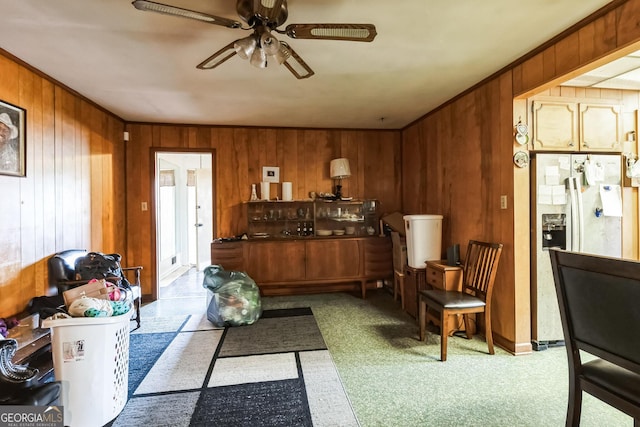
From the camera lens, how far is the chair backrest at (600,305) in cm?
108

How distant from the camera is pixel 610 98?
283 centimetres

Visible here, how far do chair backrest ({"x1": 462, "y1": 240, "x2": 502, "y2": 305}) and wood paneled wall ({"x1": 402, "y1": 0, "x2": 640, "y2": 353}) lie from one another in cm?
14

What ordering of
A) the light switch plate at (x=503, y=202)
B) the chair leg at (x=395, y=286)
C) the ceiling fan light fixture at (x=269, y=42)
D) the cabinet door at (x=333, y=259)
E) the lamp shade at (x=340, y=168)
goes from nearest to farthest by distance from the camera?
the ceiling fan light fixture at (x=269, y=42) < the light switch plate at (x=503, y=202) < the chair leg at (x=395, y=286) < the cabinet door at (x=333, y=259) < the lamp shade at (x=340, y=168)

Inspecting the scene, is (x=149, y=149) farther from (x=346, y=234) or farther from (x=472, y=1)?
(x=472, y=1)

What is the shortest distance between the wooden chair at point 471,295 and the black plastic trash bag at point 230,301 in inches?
69.3

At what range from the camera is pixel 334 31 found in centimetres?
160

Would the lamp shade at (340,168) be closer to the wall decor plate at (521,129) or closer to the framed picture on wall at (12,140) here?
the wall decor plate at (521,129)

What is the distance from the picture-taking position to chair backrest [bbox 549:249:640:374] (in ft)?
3.53

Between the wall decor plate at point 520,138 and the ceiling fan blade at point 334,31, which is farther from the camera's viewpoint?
the wall decor plate at point 520,138

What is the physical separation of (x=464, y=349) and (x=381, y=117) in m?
2.95

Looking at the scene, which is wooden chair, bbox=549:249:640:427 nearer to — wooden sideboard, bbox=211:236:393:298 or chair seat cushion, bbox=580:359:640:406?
chair seat cushion, bbox=580:359:640:406

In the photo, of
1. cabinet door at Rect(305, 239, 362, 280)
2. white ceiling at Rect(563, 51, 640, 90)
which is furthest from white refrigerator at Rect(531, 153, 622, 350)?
cabinet door at Rect(305, 239, 362, 280)

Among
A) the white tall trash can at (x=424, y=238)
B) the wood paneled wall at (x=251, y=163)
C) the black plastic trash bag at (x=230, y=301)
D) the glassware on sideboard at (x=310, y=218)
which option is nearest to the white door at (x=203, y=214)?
the wood paneled wall at (x=251, y=163)

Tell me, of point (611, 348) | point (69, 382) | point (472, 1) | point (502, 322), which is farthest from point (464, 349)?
point (69, 382)
